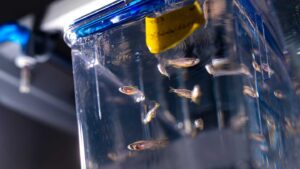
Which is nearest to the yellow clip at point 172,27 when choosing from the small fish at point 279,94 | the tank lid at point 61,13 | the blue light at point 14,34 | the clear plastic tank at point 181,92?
the clear plastic tank at point 181,92

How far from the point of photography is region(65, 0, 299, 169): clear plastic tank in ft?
2.12

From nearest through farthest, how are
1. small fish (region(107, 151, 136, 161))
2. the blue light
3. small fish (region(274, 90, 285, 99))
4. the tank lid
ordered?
small fish (region(107, 151, 136, 161))
small fish (region(274, 90, 285, 99))
the tank lid
the blue light

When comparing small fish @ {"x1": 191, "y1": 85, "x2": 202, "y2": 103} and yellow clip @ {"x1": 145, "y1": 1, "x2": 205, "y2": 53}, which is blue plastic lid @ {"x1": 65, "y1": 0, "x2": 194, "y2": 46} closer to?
→ yellow clip @ {"x1": 145, "y1": 1, "x2": 205, "y2": 53}

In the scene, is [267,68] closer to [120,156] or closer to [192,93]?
[192,93]

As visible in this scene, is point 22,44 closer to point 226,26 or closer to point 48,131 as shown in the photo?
point 48,131

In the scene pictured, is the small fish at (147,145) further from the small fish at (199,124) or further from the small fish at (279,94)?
the small fish at (279,94)

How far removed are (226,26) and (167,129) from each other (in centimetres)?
22

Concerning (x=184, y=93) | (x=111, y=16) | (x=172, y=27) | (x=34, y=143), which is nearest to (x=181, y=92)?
(x=184, y=93)

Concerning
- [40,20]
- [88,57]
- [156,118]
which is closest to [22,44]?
[40,20]

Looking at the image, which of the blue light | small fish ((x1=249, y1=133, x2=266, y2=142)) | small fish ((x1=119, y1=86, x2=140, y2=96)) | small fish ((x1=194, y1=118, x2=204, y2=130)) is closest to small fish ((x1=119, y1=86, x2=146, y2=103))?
small fish ((x1=119, y1=86, x2=140, y2=96))

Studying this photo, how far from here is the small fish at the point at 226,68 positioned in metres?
0.65

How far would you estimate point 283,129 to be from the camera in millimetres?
812

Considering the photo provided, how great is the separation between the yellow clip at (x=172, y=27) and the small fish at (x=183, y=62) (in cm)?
3

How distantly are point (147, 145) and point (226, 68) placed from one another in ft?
0.62
